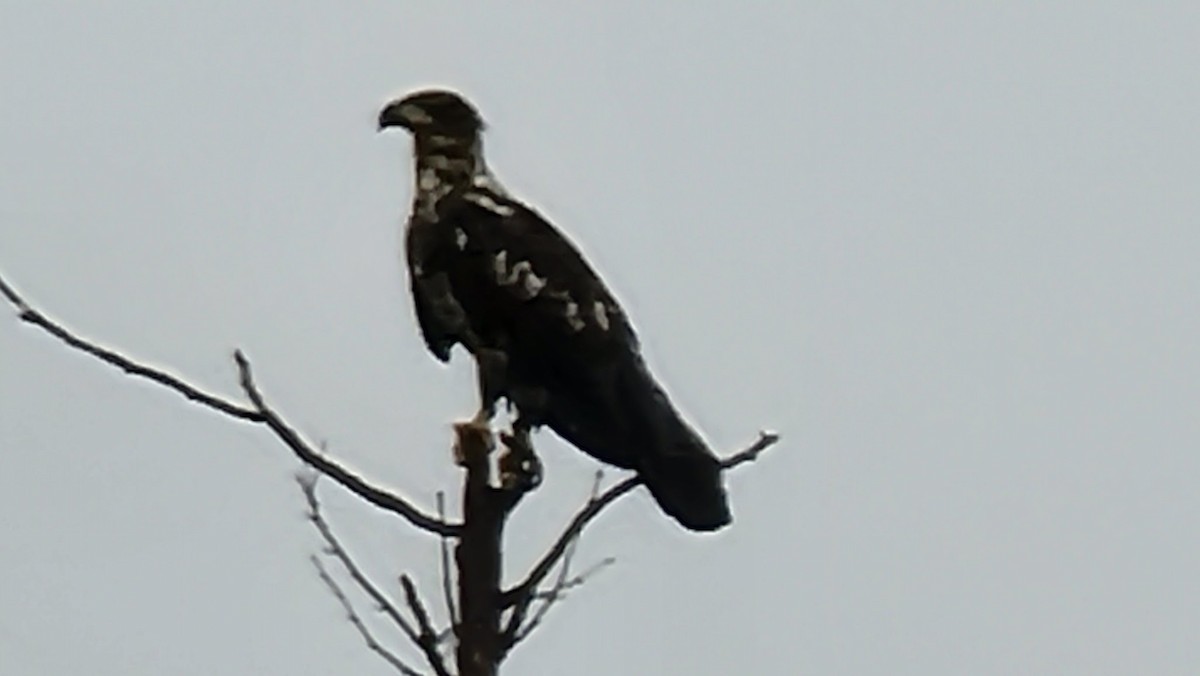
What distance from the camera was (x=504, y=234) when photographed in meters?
4.58

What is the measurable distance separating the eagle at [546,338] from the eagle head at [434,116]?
212mm

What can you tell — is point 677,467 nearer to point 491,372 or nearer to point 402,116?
point 491,372

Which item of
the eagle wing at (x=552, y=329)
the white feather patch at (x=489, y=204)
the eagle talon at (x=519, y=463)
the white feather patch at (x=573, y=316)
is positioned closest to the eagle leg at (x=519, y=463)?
the eagle talon at (x=519, y=463)

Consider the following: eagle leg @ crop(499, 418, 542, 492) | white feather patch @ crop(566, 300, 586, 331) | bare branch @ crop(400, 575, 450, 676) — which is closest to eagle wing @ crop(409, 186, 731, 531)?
white feather patch @ crop(566, 300, 586, 331)

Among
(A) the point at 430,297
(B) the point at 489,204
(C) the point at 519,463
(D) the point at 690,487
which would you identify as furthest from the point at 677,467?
(B) the point at 489,204

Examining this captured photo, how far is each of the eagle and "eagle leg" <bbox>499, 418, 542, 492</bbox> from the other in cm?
7

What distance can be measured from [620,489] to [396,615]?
0.60 meters

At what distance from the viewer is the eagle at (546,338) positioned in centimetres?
418

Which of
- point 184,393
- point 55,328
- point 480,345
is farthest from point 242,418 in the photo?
point 480,345

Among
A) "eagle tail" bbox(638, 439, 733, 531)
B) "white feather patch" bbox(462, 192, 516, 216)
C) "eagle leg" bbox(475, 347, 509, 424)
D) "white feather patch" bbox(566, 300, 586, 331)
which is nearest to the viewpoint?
"eagle tail" bbox(638, 439, 733, 531)

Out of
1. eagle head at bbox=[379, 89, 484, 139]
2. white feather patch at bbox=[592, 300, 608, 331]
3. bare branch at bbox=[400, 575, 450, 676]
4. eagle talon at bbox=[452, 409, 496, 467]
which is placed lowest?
bare branch at bbox=[400, 575, 450, 676]

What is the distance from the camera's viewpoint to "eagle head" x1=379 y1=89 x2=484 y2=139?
193 inches

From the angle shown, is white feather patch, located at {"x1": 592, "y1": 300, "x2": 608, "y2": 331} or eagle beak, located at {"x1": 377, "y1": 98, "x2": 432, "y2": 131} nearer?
white feather patch, located at {"x1": 592, "y1": 300, "x2": 608, "y2": 331}

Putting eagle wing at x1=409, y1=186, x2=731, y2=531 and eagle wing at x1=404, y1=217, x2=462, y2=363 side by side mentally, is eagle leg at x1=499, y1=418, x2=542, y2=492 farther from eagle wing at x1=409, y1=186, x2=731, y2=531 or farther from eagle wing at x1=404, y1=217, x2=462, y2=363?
eagle wing at x1=404, y1=217, x2=462, y2=363
